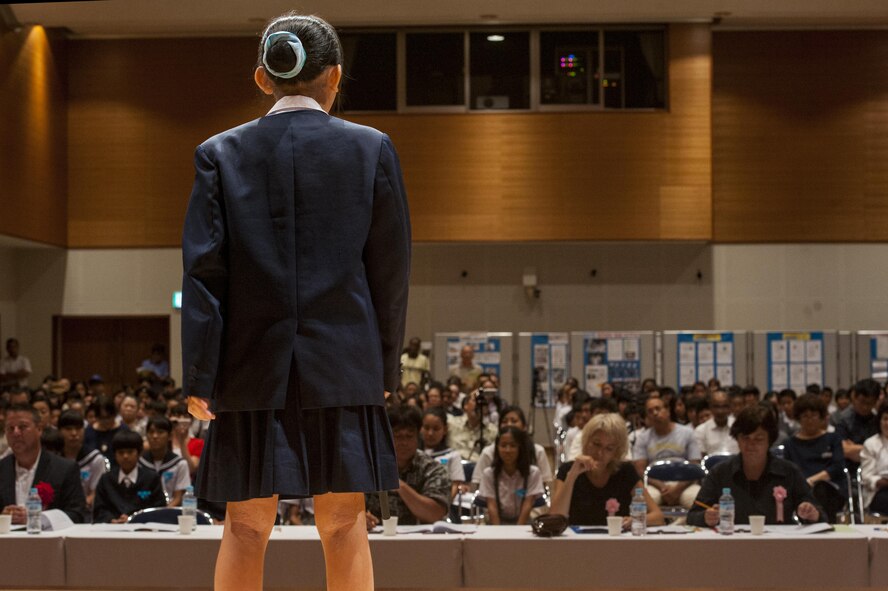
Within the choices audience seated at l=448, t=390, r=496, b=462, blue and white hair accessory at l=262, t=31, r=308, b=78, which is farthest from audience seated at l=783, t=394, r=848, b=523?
blue and white hair accessory at l=262, t=31, r=308, b=78

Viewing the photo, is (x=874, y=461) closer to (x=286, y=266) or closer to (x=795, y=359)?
(x=286, y=266)

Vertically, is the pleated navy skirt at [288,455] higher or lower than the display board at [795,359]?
higher

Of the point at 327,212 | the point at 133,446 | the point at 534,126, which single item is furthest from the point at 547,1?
the point at 327,212

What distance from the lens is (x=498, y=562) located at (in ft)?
14.9

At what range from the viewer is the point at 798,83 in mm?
16719

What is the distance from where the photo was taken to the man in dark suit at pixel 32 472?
6000 millimetres

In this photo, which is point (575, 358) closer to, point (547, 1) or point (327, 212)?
point (547, 1)

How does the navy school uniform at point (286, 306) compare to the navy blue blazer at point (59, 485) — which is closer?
the navy school uniform at point (286, 306)

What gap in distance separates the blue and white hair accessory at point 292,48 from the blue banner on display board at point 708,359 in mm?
13924

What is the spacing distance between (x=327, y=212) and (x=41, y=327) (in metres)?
15.9

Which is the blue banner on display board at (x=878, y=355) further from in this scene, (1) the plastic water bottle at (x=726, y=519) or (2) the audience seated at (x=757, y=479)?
(1) the plastic water bottle at (x=726, y=519)

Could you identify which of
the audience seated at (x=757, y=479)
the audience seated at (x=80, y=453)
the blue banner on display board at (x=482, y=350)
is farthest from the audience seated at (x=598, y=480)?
the blue banner on display board at (x=482, y=350)

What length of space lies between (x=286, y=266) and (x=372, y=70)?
1444 centimetres

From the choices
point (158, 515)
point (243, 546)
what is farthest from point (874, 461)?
point (243, 546)
